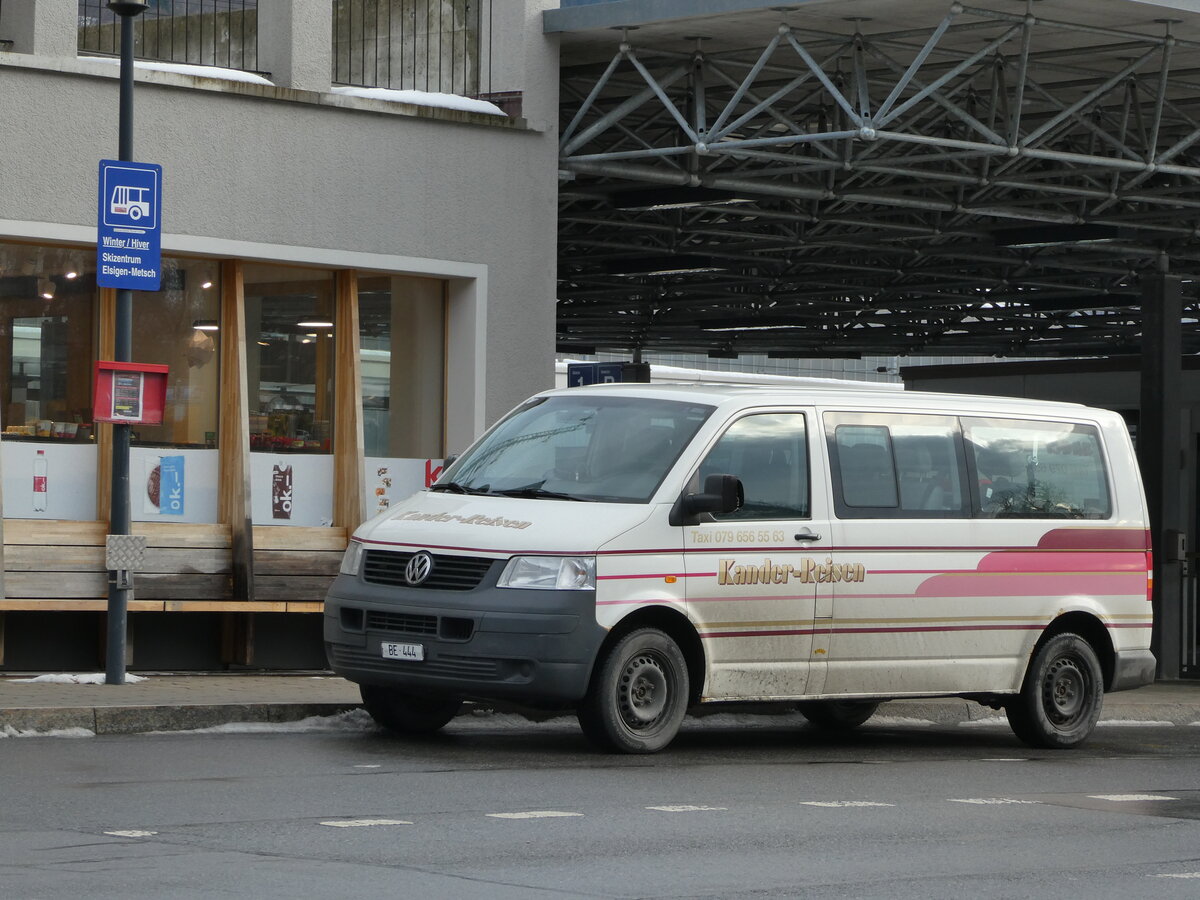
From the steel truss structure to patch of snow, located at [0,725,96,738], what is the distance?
8.21 m

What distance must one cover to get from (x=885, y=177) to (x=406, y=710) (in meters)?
14.6

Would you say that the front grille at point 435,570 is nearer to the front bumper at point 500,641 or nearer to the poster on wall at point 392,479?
the front bumper at point 500,641

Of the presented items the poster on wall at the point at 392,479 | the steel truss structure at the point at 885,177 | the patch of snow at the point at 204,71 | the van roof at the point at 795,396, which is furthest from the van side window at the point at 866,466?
the patch of snow at the point at 204,71

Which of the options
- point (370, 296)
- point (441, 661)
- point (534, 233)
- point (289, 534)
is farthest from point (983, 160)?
point (441, 661)

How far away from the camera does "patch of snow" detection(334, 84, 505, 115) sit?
1750cm

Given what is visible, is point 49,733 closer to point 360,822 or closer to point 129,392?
point 129,392

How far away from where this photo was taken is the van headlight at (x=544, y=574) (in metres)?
11.2

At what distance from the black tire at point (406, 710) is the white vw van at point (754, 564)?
19 mm

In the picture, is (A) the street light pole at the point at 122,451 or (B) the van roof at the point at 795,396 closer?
(B) the van roof at the point at 795,396

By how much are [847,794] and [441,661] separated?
2.33 m

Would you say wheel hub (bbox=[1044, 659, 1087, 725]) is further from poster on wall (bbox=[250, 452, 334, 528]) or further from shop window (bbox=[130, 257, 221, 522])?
shop window (bbox=[130, 257, 221, 522])

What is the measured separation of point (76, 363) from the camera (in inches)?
633

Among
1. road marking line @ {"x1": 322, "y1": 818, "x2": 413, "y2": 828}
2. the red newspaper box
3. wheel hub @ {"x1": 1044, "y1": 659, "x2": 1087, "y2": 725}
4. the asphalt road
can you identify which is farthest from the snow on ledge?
road marking line @ {"x1": 322, "y1": 818, "x2": 413, "y2": 828}

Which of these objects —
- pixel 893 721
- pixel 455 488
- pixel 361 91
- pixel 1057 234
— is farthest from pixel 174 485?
pixel 1057 234
